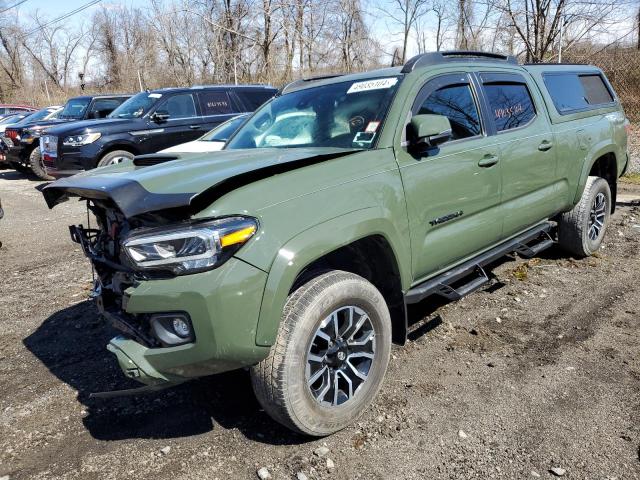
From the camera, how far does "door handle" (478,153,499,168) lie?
3.78 m

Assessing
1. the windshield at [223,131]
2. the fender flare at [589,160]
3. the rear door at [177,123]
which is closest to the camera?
the fender flare at [589,160]

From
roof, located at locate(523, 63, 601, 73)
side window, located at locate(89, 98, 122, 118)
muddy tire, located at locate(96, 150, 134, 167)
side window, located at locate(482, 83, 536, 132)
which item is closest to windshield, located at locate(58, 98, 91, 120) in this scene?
side window, located at locate(89, 98, 122, 118)

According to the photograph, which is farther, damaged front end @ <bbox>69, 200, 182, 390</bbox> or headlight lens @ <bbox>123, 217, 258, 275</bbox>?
damaged front end @ <bbox>69, 200, 182, 390</bbox>

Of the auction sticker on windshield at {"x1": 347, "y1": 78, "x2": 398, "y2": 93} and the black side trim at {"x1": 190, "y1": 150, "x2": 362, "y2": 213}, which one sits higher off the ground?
the auction sticker on windshield at {"x1": 347, "y1": 78, "x2": 398, "y2": 93}

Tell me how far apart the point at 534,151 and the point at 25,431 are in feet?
13.2

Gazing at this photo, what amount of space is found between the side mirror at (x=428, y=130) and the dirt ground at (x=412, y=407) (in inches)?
57.8

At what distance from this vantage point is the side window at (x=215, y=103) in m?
11.1

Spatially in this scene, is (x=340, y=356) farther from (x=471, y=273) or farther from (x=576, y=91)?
(x=576, y=91)

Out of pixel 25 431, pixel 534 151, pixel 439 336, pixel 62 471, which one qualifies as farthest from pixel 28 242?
pixel 534 151

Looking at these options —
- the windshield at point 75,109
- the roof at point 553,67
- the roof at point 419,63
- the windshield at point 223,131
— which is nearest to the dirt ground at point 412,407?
the roof at point 419,63

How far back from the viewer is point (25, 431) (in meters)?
3.05

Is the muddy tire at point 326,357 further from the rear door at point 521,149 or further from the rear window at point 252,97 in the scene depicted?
the rear window at point 252,97

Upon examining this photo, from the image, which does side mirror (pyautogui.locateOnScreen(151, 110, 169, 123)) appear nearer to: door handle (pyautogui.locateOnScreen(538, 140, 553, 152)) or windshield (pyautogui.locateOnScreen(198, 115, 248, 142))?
windshield (pyautogui.locateOnScreen(198, 115, 248, 142))

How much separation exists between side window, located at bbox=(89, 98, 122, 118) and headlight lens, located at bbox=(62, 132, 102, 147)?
158 inches
